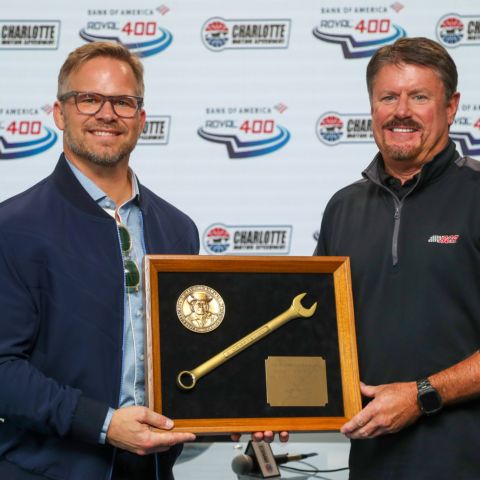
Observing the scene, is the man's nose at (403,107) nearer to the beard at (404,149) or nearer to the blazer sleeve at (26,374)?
the beard at (404,149)

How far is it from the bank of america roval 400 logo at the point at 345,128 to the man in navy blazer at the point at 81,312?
1632 mm

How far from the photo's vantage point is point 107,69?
2.08 metres

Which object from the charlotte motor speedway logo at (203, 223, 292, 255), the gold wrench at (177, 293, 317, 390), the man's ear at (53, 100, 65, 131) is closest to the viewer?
the gold wrench at (177, 293, 317, 390)

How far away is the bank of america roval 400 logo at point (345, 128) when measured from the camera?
3.59 metres

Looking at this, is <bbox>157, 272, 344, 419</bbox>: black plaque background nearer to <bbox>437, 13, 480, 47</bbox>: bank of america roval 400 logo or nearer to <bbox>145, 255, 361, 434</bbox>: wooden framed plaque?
<bbox>145, 255, 361, 434</bbox>: wooden framed plaque

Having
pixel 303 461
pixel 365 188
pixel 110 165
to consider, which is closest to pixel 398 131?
pixel 365 188

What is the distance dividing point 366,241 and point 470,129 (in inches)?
67.6

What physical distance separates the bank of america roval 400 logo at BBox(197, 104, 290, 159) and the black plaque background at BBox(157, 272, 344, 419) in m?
1.66

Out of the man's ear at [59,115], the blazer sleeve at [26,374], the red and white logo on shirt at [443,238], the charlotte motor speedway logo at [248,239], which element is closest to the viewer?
the blazer sleeve at [26,374]

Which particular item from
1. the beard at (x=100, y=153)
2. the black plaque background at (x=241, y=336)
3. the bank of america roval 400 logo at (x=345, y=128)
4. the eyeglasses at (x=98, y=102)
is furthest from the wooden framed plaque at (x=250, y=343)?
the bank of america roval 400 logo at (x=345, y=128)

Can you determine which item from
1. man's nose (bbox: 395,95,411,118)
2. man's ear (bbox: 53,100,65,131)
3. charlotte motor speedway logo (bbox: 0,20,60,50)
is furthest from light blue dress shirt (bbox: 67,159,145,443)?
charlotte motor speedway logo (bbox: 0,20,60,50)

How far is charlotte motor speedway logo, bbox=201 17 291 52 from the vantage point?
3.63 m

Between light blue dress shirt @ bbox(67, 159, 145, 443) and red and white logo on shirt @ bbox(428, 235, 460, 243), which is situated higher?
red and white logo on shirt @ bbox(428, 235, 460, 243)

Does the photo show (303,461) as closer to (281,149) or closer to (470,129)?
(281,149)
